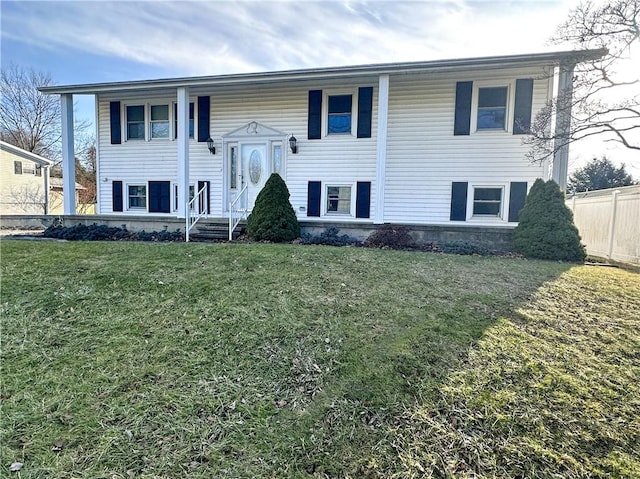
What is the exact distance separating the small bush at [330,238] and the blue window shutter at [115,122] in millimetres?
8058

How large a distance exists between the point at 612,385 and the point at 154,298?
4753mm

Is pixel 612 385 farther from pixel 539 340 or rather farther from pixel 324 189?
pixel 324 189

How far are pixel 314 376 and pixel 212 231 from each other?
7.29 meters

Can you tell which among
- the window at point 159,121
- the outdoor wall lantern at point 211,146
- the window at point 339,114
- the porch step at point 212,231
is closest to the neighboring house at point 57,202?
the window at point 159,121

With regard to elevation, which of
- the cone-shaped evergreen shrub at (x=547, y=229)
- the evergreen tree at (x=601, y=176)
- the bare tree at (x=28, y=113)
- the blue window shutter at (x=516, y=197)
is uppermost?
the bare tree at (x=28, y=113)

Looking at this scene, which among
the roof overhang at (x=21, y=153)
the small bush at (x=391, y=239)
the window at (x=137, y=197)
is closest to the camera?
the small bush at (x=391, y=239)

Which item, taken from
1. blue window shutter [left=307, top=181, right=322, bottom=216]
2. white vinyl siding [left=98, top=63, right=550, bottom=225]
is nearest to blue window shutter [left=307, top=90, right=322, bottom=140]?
white vinyl siding [left=98, top=63, right=550, bottom=225]

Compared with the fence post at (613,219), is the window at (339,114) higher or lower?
higher

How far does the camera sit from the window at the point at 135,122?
12508 millimetres

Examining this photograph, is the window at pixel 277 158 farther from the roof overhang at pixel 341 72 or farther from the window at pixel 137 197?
the window at pixel 137 197

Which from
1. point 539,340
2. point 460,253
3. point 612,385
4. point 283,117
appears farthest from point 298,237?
point 612,385

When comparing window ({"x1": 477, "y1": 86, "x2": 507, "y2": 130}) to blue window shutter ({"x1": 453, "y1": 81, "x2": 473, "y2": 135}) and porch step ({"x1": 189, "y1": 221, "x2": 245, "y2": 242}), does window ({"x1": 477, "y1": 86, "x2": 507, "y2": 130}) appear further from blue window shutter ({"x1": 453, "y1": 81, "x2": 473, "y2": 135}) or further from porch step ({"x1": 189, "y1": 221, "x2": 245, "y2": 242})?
porch step ({"x1": 189, "y1": 221, "x2": 245, "y2": 242})

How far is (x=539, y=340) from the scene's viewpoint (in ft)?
11.9

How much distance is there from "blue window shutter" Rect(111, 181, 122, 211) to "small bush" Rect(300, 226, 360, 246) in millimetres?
7492
